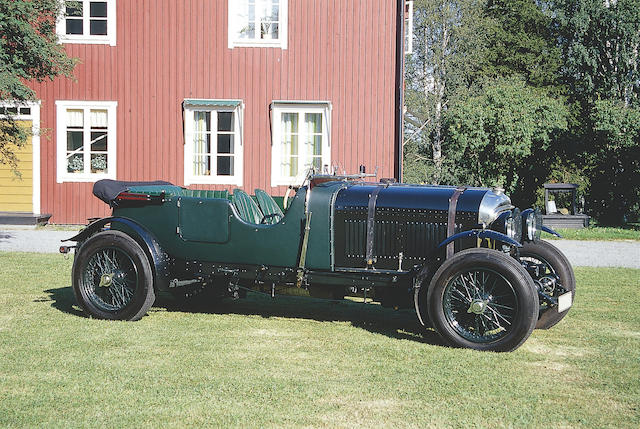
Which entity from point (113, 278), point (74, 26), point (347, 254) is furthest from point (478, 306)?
point (74, 26)

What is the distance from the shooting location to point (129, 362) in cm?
552

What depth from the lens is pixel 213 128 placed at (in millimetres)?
17328

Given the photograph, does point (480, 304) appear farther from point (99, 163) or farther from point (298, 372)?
point (99, 163)

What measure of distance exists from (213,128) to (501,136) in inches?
341

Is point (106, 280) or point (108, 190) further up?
point (108, 190)

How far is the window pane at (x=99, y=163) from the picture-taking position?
57.2 ft

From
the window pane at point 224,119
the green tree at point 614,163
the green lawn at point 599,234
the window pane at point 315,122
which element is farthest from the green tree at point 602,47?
the window pane at point 224,119

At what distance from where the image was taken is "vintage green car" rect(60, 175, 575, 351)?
5996 mm

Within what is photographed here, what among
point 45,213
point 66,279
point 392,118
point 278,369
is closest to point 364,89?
point 392,118

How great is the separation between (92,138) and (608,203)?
13.9 m

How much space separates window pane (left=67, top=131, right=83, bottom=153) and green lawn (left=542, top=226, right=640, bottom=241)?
35.5 feet

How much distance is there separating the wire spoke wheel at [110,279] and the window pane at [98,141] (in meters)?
10.8

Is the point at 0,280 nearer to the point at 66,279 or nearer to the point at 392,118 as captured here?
the point at 66,279

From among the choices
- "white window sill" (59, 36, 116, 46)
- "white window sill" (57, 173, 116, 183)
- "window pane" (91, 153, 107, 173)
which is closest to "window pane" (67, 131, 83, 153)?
"window pane" (91, 153, 107, 173)
